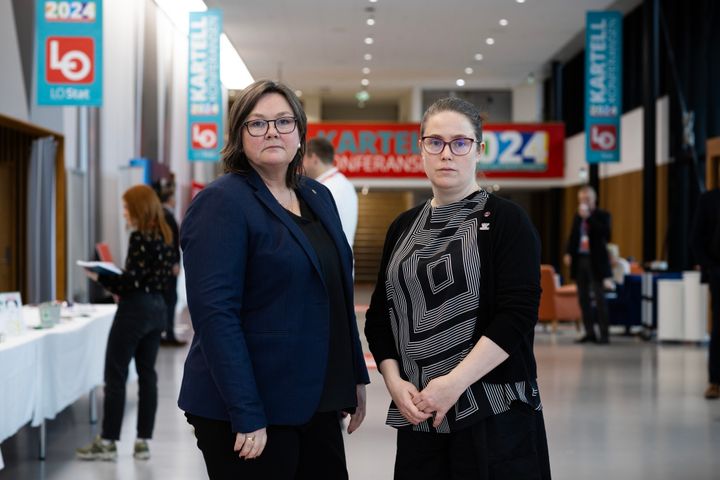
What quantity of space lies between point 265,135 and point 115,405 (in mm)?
3235

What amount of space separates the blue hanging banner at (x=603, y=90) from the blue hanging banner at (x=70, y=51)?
8.51 metres

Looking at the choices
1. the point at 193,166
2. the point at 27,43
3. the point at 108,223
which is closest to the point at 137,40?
the point at 108,223

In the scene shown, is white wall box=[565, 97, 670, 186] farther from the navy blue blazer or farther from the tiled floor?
the navy blue blazer

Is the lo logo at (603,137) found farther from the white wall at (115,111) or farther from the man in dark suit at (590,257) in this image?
A: the white wall at (115,111)

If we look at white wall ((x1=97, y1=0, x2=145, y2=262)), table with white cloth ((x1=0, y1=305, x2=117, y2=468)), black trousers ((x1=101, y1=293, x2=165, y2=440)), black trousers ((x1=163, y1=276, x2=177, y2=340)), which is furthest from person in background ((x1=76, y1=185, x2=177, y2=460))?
white wall ((x1=97, y1=0, x2=145, y2=262))

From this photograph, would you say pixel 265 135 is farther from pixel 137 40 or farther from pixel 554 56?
pixel 554 56

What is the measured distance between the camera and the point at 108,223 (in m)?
11.5

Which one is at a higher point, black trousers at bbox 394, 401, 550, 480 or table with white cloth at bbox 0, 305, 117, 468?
black trousers at bbox 394, 401, 550, 480

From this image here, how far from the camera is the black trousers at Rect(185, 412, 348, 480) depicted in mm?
2211

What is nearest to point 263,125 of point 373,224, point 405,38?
point 405,38

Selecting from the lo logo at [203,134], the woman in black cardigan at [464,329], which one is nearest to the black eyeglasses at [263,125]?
the woman in black cardigan at [464,329]

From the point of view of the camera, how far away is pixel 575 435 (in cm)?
605

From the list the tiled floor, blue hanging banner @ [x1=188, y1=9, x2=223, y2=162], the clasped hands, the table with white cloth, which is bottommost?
the tiled floor

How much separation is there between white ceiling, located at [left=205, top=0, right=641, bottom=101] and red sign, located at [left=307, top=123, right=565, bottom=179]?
1590 mm
